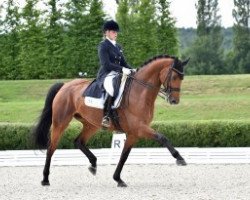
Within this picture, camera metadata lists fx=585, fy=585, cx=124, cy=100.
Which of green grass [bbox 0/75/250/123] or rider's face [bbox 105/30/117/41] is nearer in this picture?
rider's face [bbox 105/30/117/41]

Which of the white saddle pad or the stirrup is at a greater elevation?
the white saddle pad

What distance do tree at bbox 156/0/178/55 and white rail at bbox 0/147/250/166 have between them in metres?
23.7

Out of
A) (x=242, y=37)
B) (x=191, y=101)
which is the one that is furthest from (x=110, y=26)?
(x=242, y=37)

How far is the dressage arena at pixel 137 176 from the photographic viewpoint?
8086mm

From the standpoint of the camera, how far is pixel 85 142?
10.2 m

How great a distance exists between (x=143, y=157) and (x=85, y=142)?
2.91 meters

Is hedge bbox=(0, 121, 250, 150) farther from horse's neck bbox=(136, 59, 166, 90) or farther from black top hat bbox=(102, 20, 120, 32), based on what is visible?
horse's neck bbox=(136, 59, 166, 90)

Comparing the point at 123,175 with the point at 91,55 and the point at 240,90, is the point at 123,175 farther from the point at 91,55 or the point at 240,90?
the point at 91,55

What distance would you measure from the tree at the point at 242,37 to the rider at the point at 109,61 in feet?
131

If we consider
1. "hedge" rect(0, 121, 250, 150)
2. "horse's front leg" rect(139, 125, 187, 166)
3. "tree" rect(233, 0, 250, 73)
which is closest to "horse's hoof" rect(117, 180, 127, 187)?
"horse's front leg" rect(139, 125, 187, 166)

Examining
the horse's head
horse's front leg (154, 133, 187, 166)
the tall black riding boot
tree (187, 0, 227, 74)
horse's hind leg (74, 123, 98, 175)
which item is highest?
the horse's head

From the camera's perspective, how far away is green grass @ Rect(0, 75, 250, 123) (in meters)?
19.8

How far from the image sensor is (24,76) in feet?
111

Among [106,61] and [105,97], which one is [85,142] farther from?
[106,61]
